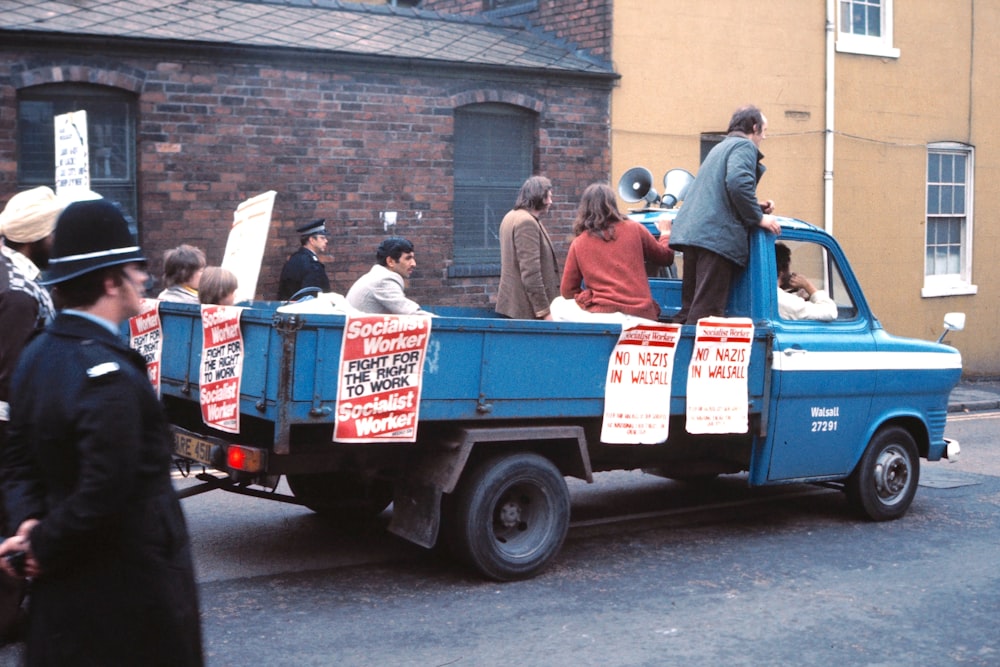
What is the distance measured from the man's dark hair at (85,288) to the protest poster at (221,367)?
9.73 feet

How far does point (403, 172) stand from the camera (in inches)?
507

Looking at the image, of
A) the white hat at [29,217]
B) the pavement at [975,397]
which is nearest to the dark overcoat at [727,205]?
the white hat at [29,217]

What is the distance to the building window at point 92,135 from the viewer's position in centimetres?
1113

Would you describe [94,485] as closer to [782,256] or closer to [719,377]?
[719,377]

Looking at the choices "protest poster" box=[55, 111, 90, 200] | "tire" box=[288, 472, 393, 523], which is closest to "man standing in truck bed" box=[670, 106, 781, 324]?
"tire" box=[288, 472, 393, 523]

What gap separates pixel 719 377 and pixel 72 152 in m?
4.81

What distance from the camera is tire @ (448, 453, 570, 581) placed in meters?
6.22

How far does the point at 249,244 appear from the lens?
8.27m

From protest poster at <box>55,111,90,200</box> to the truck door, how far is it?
4.84m

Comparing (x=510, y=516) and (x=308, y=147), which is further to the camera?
(x=308, y=147)

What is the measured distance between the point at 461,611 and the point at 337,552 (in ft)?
4.66

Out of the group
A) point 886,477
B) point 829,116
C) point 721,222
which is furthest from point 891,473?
point 829,116

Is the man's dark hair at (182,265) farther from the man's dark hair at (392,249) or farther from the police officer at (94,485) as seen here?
the police officer at (94,485)

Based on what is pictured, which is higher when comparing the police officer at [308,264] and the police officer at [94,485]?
the police officer at [308,264]
